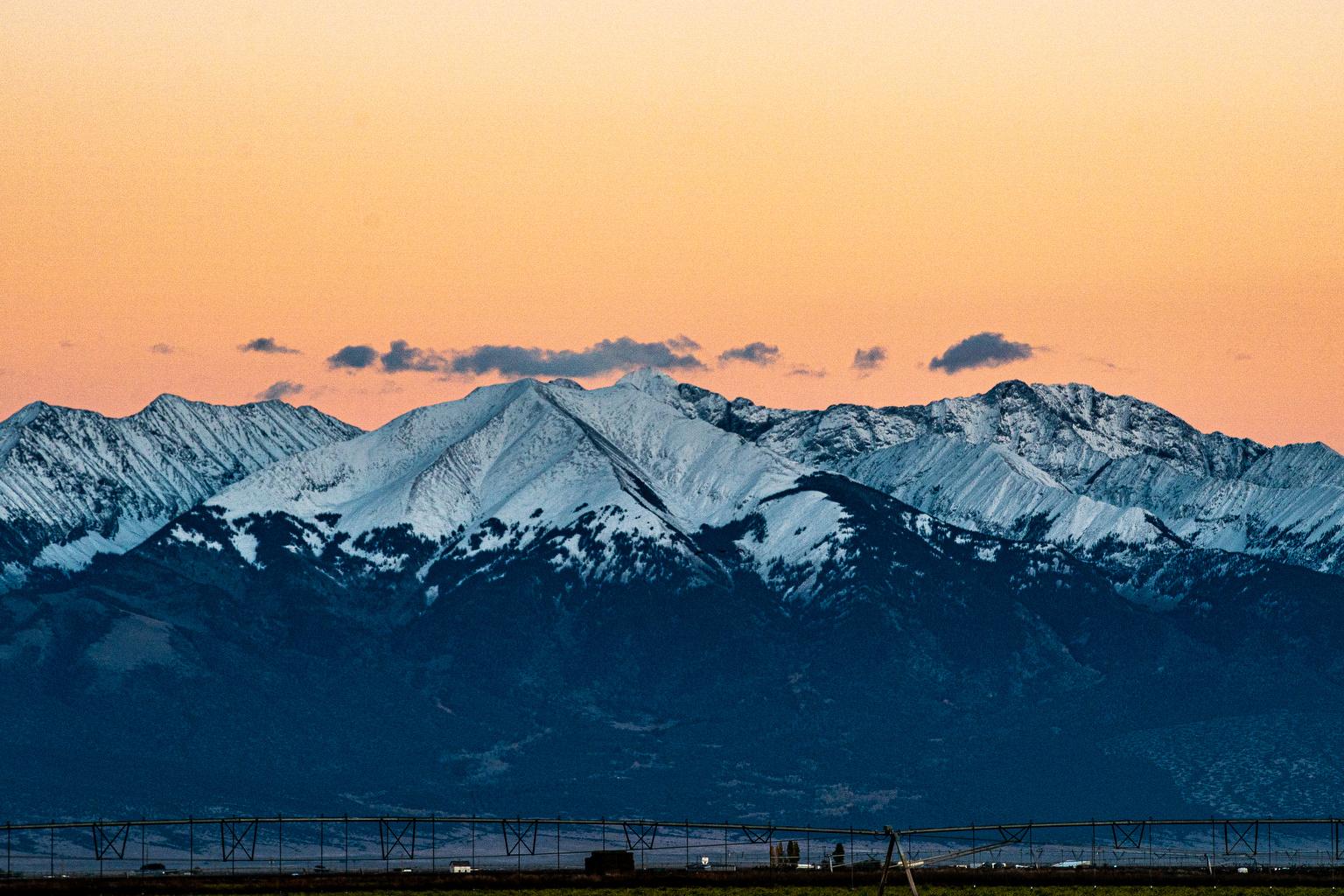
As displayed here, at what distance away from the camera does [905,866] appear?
6476 inches
